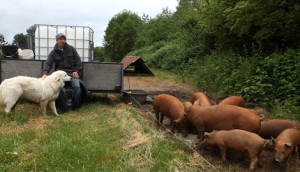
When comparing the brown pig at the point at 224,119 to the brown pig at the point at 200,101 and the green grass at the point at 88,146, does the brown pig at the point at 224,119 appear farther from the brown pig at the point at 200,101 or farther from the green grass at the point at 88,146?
the brown pig at the point at 200,101

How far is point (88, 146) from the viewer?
552 centimetres

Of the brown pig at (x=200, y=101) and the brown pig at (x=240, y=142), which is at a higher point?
the brown pig at (x=200, y=101)

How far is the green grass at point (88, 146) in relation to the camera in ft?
16.2

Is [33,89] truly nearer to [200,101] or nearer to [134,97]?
[134,97]

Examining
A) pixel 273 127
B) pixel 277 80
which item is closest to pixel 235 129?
pixel 273 127

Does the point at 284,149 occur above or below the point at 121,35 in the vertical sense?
below

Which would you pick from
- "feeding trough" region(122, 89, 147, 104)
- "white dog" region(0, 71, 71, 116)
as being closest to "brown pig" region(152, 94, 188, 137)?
"feeding trough" region(122, 89, 147, 104)

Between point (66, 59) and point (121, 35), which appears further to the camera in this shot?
point (121, 35)

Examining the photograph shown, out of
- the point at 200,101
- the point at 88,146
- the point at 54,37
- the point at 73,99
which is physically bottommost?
the point at 88,146

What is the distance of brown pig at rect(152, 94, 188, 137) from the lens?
6652 millimetres

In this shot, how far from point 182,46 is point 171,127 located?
51.6 feet

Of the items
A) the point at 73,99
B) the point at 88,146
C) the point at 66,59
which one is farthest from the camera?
the point at 66,59

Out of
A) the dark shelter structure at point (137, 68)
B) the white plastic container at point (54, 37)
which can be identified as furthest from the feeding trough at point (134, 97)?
the dark shelter structure at point (137, 68)

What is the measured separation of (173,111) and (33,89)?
2986mm
